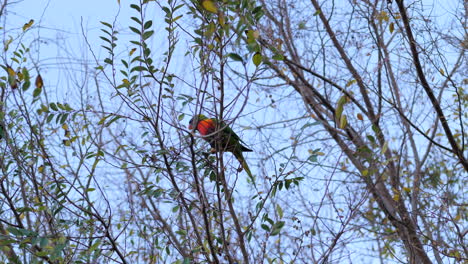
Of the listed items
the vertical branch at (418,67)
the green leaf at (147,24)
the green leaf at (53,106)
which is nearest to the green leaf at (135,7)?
the green leaf at (147,24)

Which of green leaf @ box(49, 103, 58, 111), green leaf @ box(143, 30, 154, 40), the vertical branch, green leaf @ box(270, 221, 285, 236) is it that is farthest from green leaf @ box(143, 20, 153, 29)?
the vertical branch

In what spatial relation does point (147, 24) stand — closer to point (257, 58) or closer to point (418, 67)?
point (257, 58)

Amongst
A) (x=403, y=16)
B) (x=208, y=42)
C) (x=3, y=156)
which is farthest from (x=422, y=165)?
(x=3, y=156)

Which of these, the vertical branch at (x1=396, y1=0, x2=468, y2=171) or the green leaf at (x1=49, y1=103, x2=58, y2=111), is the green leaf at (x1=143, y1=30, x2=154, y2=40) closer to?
the green leaf at (x1=49, y1=103, x2=58, y2=111)

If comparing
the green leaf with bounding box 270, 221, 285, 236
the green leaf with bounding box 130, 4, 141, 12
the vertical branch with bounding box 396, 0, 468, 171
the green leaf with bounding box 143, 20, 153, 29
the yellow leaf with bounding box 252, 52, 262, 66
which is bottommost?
the green leaf with bounding box 270, 221, 285, 236

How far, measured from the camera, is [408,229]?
3.98m

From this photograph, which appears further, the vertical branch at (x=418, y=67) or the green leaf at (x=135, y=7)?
the vertical branch at (x=418, y=67)

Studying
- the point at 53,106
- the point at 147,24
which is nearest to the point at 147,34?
the point at 147,24

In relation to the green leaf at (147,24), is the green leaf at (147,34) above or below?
below

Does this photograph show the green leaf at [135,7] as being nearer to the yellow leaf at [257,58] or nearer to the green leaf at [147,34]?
the green leaf at [147,34]

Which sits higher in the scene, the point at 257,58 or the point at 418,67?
the point at 418,67

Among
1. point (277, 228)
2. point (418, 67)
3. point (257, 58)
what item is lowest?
point (277, 228)

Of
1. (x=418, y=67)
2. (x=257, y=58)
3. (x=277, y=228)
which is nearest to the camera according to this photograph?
(x=257, y=58)

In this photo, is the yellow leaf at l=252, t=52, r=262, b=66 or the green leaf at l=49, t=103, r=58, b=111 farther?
the green leaf at l=49, t=103, r=58, b=111
